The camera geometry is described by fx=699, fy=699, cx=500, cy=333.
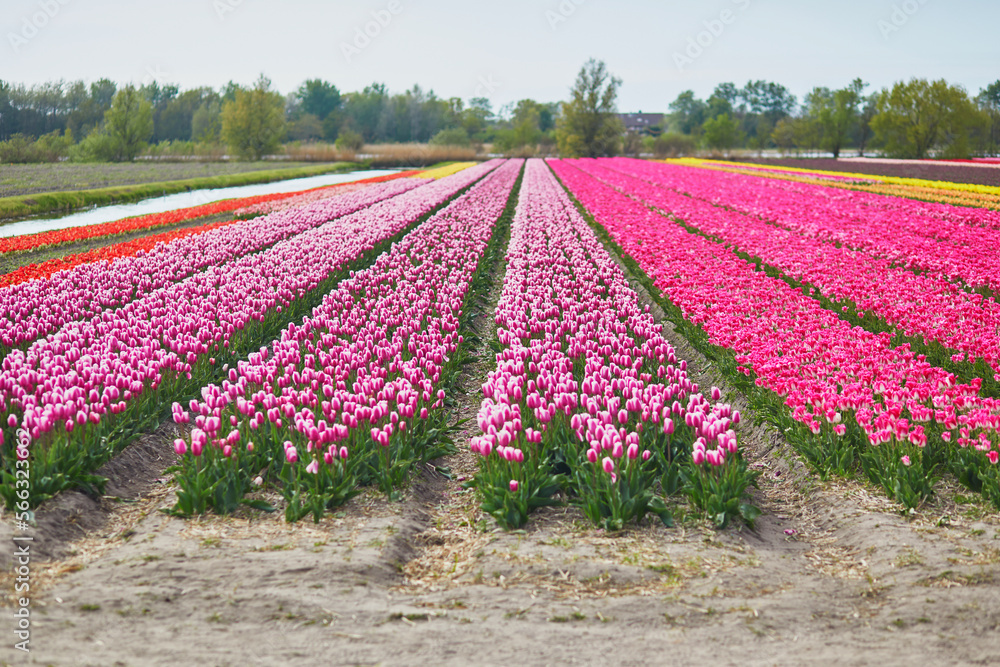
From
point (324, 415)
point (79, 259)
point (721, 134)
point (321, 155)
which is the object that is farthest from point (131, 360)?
point (721, 134)

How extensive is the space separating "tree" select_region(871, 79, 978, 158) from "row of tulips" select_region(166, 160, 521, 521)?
7883cm

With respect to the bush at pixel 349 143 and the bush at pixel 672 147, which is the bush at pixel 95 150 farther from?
the bush at pixel 672 147

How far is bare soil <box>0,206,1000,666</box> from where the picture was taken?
3627 mm

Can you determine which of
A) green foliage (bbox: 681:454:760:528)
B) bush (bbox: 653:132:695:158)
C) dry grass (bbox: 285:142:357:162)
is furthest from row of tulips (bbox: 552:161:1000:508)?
bush (bbox: 653:132:695:158)

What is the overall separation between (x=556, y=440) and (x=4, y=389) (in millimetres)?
4814

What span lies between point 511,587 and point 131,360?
185 inches

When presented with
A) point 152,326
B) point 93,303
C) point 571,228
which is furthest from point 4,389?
point 571,228

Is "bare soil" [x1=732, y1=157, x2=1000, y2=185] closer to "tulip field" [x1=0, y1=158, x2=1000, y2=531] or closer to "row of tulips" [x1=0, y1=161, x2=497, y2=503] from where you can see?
"tulip field" [x1=0, y1=158, x2=1000, y2=531]

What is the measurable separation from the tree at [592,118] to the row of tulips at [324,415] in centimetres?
8282

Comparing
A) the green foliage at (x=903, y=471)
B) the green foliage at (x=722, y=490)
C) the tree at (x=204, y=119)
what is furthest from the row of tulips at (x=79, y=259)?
the tree at (x=204, y=119)

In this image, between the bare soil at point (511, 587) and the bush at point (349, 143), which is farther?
the bush at point (349, 143)

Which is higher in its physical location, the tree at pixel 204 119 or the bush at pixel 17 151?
the tree at pixel 204 119

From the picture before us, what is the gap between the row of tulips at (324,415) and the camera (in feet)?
17.3

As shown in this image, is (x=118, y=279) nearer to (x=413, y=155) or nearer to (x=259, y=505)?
(x=259, y=505)
